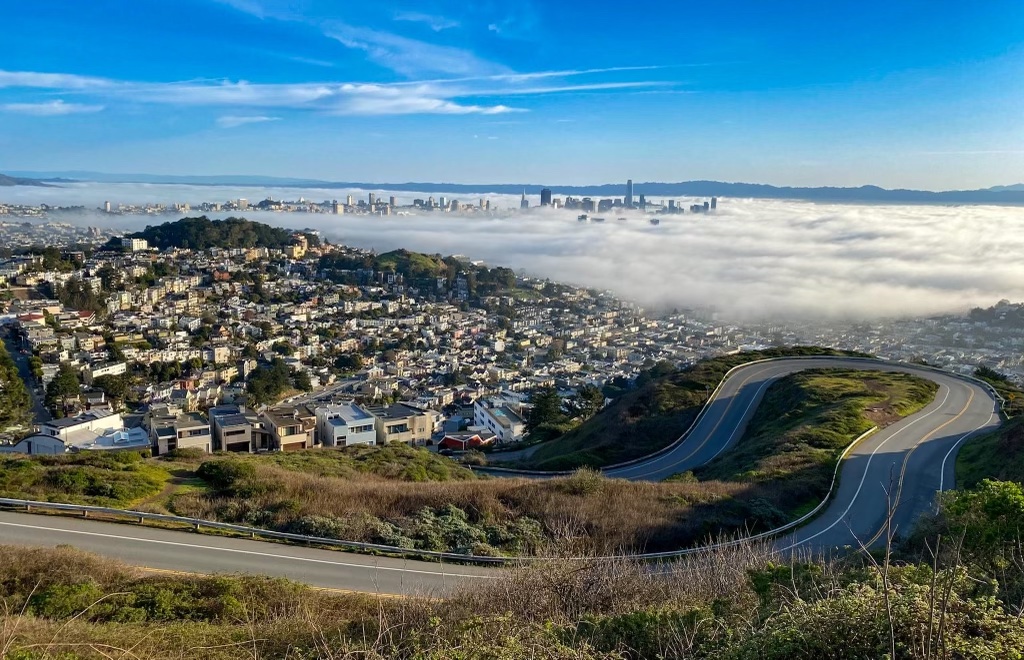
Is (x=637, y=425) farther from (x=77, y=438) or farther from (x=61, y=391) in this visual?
(x=61, y=391)

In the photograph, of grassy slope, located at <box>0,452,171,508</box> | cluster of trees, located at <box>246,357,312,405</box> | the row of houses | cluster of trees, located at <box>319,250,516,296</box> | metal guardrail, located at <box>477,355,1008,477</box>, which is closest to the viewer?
grassy slope, located at <box>0,452,171,508</box>

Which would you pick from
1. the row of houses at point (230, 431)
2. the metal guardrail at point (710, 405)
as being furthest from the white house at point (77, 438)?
the metal guardrail at point (710, 405)

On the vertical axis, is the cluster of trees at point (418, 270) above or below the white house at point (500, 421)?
above

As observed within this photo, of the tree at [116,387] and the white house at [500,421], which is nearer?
the white house at [500,421]

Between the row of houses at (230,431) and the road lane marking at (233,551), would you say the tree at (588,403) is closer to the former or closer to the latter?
the row of houses at (230,431)

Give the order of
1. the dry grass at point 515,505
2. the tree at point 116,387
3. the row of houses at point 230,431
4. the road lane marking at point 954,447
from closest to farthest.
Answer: the dry grass at point 515,505 < the road lane marking at point 954,447 < the row of houses at point 230,431 < the tree at point 116,387

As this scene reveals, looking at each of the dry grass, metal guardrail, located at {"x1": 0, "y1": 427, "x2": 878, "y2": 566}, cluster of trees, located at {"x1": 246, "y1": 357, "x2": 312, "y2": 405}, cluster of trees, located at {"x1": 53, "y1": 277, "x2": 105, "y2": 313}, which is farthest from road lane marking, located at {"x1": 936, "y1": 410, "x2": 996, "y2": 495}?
cluster of trees, located at {"x1": 53, "y1": 277, "x2": 105, "y2": 313}

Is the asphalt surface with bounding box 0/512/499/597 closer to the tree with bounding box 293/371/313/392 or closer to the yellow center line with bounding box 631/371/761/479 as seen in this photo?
the yellow center line with bounding box 631/371/761/479
